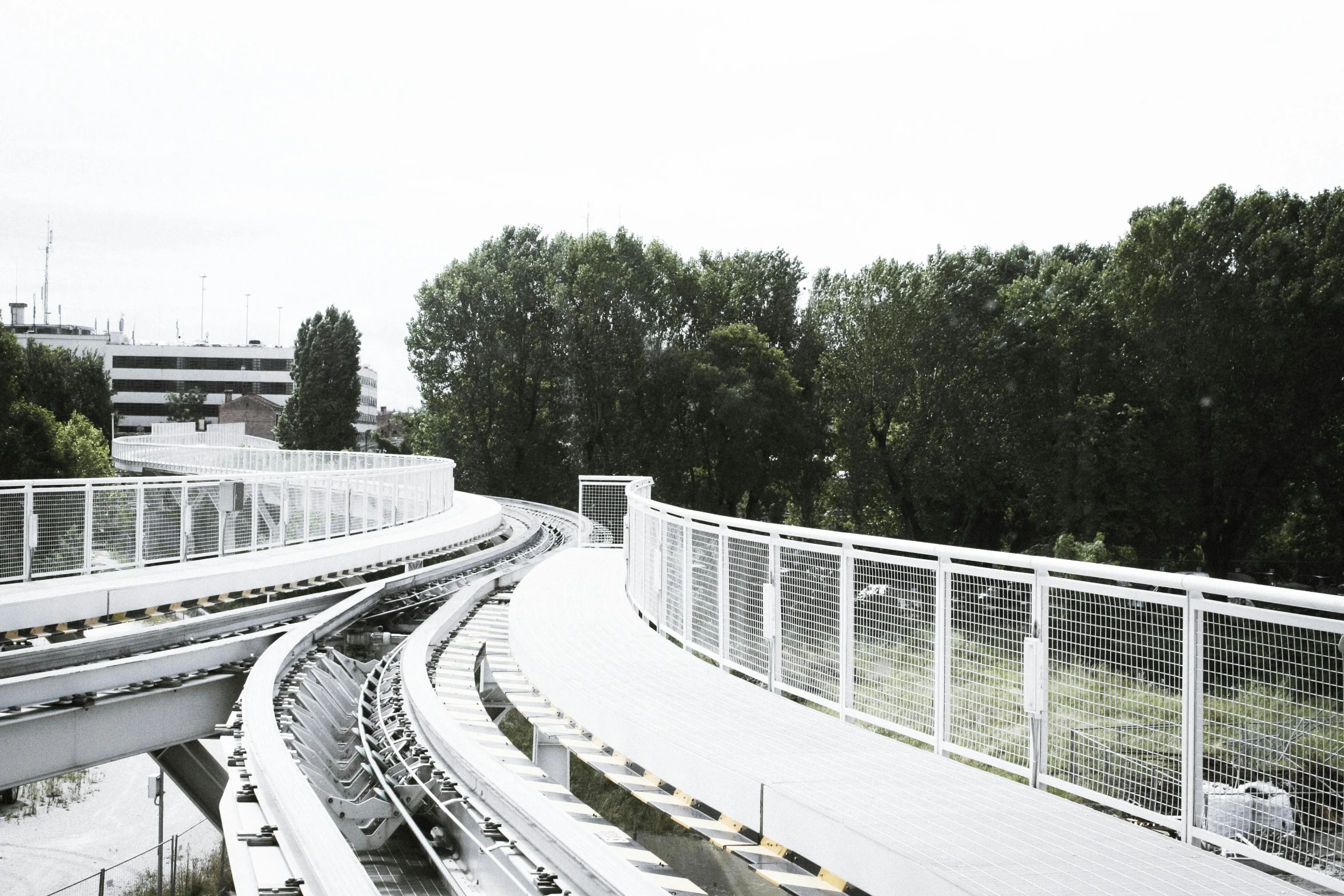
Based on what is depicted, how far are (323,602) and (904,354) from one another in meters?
42.3

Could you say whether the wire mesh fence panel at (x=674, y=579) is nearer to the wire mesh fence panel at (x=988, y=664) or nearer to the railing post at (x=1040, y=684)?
the wire mesh fence panel at (x=988, y=664)

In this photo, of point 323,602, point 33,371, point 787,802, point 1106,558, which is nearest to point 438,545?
point 323,602

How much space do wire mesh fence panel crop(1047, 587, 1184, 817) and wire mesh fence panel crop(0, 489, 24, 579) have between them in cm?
1434

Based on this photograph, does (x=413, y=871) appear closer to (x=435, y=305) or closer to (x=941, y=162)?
(x=435, y=305)

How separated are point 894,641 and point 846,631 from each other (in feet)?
1.68

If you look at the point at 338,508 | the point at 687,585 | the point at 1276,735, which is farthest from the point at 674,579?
the point at 338,508

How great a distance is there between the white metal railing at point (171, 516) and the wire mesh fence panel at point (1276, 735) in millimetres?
14585

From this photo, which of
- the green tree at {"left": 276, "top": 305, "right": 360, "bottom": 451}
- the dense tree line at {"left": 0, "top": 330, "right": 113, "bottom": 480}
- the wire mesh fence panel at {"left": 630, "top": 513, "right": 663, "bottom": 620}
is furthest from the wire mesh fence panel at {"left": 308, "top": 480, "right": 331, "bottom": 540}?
the green tree at {"left": 276, "top": 305, "right": 360, "bottom": 451}

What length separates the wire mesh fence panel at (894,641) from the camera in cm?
830

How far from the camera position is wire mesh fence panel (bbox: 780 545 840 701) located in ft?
30.6

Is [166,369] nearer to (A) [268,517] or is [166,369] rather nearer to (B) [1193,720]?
(A) [268,517]

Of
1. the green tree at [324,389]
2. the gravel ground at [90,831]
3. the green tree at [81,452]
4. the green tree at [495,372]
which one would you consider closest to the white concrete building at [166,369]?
the green tree at [324,389]

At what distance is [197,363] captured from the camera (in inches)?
5950

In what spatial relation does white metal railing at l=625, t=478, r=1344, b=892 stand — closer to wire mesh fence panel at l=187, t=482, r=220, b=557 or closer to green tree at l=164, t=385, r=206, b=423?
wire mesh fence panel at l=187, t=482, r=220, b=557
